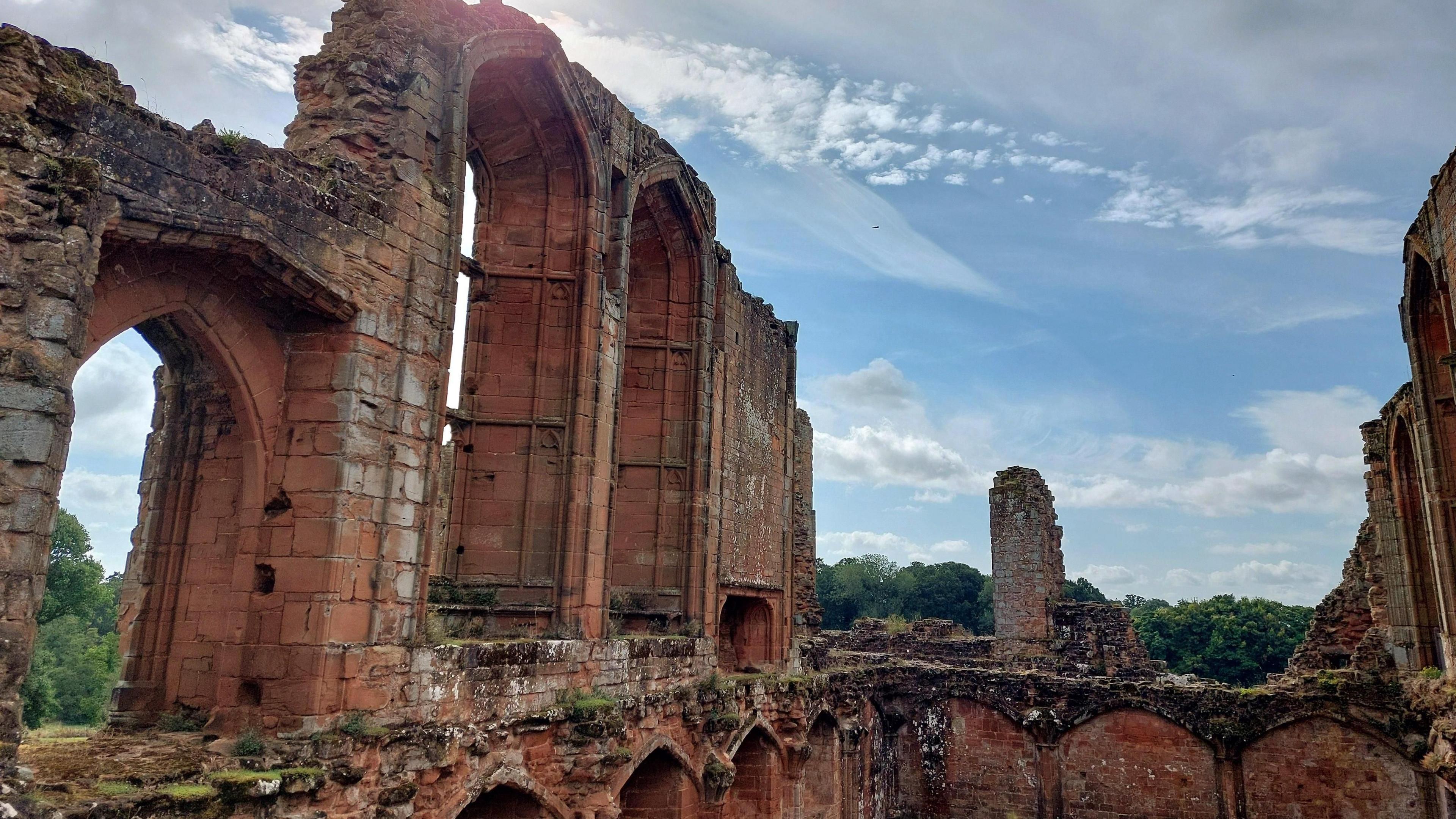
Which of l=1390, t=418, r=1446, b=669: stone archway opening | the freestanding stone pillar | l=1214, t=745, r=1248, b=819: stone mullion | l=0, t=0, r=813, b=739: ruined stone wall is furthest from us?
the freestanding stone pillar

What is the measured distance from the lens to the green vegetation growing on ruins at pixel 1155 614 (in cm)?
4262

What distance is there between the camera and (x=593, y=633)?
32.2 ft

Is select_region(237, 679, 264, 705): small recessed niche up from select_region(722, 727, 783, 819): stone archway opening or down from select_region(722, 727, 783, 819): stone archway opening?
up

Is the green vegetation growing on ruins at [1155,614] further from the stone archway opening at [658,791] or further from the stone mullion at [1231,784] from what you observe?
the stone archway opening at [658,791]

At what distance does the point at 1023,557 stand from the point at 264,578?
1896cm

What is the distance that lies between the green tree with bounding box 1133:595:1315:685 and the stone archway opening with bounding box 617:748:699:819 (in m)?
34.7

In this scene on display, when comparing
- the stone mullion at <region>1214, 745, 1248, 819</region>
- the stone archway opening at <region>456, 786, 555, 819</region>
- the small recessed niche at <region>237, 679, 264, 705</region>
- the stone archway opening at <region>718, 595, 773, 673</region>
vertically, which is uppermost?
the stone archway opening at <region>718, 595, 773, 673</region>

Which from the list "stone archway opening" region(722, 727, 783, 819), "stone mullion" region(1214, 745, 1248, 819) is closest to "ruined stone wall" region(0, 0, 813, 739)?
"stone archway opening" region(722, 727, 783, 819)

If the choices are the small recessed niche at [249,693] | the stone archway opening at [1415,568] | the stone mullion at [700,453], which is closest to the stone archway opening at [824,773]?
the stone mullion at [700,453]

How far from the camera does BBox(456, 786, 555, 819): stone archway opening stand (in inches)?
340

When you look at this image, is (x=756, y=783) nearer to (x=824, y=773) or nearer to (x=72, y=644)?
(x=824, y=773)

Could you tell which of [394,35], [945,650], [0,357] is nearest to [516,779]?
[0,357]

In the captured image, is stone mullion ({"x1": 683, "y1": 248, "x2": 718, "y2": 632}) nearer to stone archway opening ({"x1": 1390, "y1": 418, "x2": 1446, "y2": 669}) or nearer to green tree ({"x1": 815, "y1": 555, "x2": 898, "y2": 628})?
stone archway opening ({"x1": 1390, "y1": 418, "x2": 1446, "y2": 669})

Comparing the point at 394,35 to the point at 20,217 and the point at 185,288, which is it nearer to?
the point at 185,288
